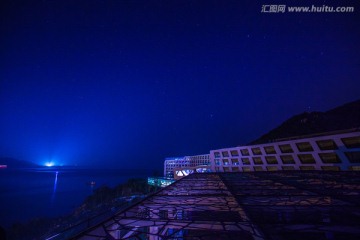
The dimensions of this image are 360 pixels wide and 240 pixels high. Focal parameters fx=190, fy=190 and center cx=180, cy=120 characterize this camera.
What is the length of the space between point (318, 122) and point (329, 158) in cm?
5188

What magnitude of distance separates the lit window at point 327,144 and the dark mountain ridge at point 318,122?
3279 cm

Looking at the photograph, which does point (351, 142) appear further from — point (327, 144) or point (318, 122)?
point (318, 122)

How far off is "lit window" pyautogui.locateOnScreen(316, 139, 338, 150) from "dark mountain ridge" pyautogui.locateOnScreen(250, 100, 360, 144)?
108 feet

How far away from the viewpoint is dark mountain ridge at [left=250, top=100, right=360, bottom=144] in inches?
2486

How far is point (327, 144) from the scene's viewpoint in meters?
27.6

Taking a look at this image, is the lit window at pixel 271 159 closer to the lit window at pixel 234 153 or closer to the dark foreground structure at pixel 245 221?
the lit window at pixel 234 153

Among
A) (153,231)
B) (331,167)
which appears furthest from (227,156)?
(153,231)

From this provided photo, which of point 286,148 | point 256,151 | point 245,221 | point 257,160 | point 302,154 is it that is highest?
point 286,148

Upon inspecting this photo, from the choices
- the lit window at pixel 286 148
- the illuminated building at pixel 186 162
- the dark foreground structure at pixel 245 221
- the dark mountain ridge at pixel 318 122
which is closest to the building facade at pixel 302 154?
the lit window at pixel 286 148

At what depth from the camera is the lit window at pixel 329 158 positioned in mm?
26497

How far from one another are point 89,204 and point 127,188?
42.3ft

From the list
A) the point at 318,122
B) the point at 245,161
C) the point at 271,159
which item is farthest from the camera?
the point at 318,122

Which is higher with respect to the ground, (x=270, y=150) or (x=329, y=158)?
(x=270, y=150)

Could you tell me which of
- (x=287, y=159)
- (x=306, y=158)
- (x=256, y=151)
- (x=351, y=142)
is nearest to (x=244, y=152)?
(x=256, y=151)
